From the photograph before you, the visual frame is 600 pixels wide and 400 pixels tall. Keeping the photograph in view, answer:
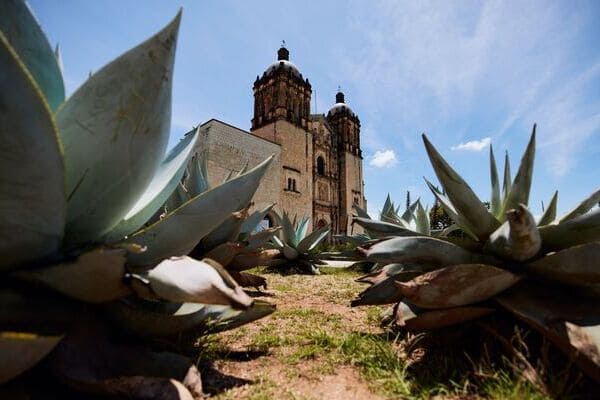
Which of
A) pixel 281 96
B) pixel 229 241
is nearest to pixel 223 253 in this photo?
pixel 229 241

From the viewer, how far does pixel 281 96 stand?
90.3 ft

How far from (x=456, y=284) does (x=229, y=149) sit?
19.6 metres

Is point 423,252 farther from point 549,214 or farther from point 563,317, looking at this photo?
point 549,214

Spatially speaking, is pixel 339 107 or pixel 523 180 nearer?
pixel 523 180

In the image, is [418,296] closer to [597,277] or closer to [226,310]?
[597,277]

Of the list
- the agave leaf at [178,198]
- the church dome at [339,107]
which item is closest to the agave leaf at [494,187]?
the agave leaf at [178,198]

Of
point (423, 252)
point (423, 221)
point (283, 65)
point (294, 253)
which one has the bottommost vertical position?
point (423, 252)

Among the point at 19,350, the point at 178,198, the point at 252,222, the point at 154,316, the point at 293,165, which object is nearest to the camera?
the point at 19,350

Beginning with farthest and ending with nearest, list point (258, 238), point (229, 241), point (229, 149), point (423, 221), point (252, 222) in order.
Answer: point (229, 149) < point (423, 221) < point (252, 222) < point (258, 238) < point (229, 241)

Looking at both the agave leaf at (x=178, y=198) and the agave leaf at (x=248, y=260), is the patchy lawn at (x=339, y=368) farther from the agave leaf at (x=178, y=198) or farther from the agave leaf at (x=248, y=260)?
the agave leaf at (x=178, y=198)

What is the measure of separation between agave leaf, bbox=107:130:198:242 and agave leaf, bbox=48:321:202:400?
288 mm

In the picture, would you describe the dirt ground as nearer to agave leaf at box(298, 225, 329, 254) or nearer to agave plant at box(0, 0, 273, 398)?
agave plant at box(0, 0, 273, 398)

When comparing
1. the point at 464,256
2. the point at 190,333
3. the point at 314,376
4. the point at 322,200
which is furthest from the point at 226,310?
the point at 322,200

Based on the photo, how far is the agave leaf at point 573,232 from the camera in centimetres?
102
